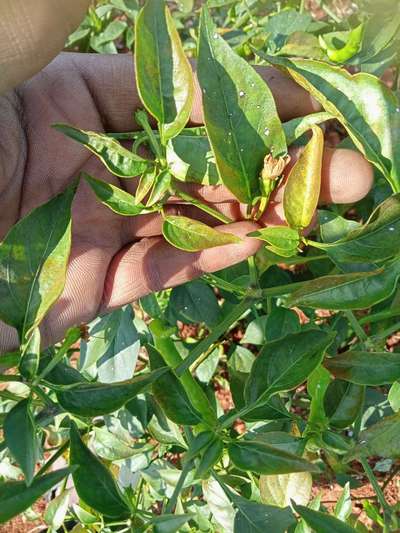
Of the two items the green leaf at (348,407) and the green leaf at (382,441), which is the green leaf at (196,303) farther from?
the green leaf at (382,441)

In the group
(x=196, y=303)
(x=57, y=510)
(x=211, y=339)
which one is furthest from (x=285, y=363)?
(x=57, y=510)

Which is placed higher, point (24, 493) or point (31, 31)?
point (31, 31)

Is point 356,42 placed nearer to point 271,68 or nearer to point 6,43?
point 271,68

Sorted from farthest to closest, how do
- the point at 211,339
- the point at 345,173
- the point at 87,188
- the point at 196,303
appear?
the point at 196,303, the point at 87,188, the point at 345,173, the point at 211,339

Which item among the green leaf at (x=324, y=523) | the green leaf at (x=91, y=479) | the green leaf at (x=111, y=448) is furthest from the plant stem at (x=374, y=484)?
the green leaf at (x=111, y=448)

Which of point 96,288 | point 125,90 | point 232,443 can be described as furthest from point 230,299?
point 232,443

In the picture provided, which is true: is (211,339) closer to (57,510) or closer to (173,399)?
(173,399)
